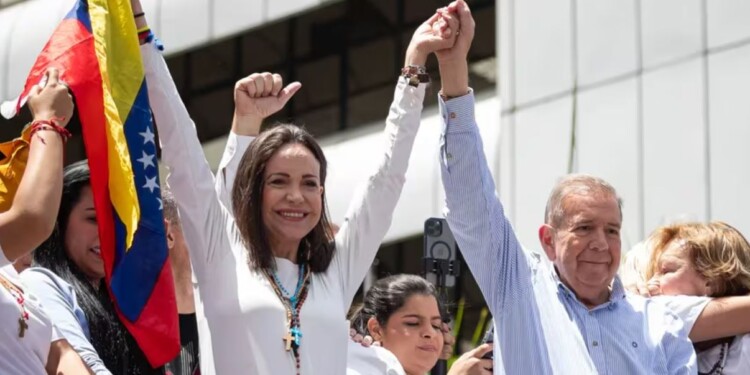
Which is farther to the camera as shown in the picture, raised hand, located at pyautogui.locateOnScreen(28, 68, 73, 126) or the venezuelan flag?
the venezuelan flag

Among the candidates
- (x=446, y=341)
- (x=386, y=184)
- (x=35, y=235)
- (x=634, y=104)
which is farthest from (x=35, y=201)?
(x=634, y=104)

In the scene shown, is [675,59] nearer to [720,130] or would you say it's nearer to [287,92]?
[720,130]

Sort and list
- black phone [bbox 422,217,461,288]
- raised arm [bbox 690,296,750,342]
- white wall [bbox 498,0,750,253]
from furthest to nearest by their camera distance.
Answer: white wall [bbox 498,0,750,253] → black phone [bbox 422,217,461,288] → raised arm [bbox 690,296,750,342]

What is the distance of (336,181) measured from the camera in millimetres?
18422

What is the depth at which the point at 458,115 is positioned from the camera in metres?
5.21

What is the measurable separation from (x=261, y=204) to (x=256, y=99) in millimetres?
623

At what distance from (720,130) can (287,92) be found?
8749 millimetres

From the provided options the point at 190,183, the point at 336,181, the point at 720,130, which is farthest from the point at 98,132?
the point at 336,181

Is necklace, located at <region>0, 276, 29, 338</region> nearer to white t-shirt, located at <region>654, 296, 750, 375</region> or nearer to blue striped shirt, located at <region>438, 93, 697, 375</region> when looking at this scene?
blue striped shirt, located at <region>438, 93, 697, 375</region>

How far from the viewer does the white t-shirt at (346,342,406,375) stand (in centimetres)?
591

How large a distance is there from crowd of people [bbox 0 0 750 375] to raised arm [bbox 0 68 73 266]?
12 millimetres

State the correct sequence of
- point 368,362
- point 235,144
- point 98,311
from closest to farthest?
point 98,311, point 235,144, point 368,362

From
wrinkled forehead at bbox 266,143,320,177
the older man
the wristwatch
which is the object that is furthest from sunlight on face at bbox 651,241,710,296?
wrinkled forehead at bbox 266,143,320,177

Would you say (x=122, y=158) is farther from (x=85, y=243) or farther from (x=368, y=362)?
(x=368, y=362)
